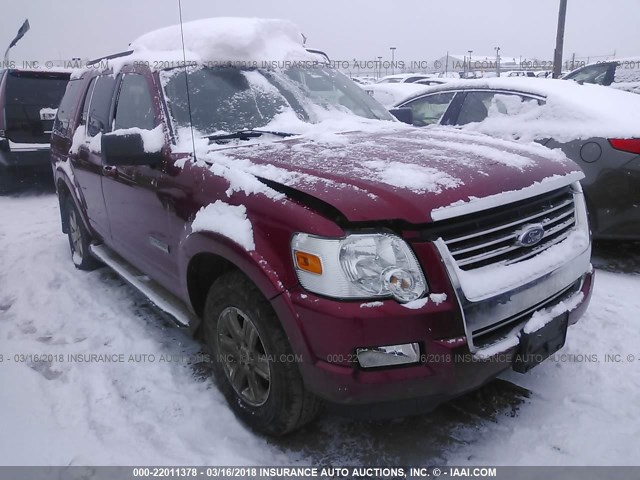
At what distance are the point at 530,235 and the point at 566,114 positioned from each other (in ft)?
8.74

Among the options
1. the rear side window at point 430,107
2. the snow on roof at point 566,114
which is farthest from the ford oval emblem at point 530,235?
the rear side window at point 430,107

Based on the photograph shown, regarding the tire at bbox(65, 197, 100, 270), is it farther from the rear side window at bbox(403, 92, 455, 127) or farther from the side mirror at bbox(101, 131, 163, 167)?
the rear side window at bbox(403, 92, 455, 127)

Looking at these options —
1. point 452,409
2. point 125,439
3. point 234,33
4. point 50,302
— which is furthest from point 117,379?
point 234,33

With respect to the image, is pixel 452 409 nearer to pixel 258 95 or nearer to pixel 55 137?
pixel 258 95

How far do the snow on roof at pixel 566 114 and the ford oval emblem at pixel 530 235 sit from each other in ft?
7.62

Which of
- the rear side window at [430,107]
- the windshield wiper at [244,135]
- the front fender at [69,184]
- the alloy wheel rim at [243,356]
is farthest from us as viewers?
the rear side window at [430,107]

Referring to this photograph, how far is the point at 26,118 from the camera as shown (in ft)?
24.8

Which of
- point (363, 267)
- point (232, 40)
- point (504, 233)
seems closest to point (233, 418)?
point (363, 267)

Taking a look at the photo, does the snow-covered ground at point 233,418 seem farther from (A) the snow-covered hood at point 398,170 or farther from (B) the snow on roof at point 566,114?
(B) the snow on roof at point 566,114

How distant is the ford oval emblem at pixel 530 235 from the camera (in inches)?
86.1

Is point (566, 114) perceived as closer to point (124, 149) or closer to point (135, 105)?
point (135, 105)

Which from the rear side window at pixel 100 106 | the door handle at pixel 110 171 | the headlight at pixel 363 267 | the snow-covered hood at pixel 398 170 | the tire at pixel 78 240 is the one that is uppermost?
the rear side window at pixel 100 106

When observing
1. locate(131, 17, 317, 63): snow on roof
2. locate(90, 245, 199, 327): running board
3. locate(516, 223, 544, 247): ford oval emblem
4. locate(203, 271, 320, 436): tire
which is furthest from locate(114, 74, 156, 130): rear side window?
locate(516, 223, 544, 247): ford oval emblem

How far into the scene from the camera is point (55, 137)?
5.00 meters
